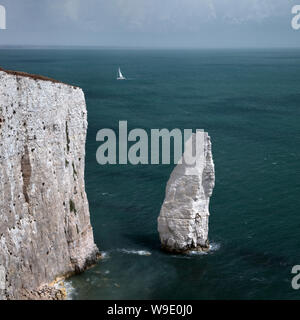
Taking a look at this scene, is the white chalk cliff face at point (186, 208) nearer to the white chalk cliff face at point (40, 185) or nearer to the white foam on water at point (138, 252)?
the white foam on water at point (138, 252)

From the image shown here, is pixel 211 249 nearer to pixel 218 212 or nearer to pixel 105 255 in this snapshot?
pixel 218 212

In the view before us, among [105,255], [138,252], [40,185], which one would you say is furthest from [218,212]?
[40,185]

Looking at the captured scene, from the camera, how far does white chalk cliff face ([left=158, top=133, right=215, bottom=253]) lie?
45.5 m

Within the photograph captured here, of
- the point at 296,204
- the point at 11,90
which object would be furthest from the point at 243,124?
the point at 11,90

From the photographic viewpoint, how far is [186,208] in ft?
150

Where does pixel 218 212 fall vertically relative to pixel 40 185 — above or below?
below

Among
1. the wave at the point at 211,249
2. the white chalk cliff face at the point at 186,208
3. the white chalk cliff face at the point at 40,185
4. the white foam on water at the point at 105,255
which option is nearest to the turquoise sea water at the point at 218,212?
the wave at the point at 211,249

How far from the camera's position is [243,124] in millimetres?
98938

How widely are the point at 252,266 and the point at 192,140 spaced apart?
38.5 ft

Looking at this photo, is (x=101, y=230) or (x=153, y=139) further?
(x=153, y=139)

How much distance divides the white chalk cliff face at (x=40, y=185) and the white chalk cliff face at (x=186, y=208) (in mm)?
7009

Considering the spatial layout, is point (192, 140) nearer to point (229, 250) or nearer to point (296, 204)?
point (229, 250)

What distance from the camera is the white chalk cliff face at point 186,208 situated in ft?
149

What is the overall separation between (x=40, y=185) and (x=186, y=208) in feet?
47.6
